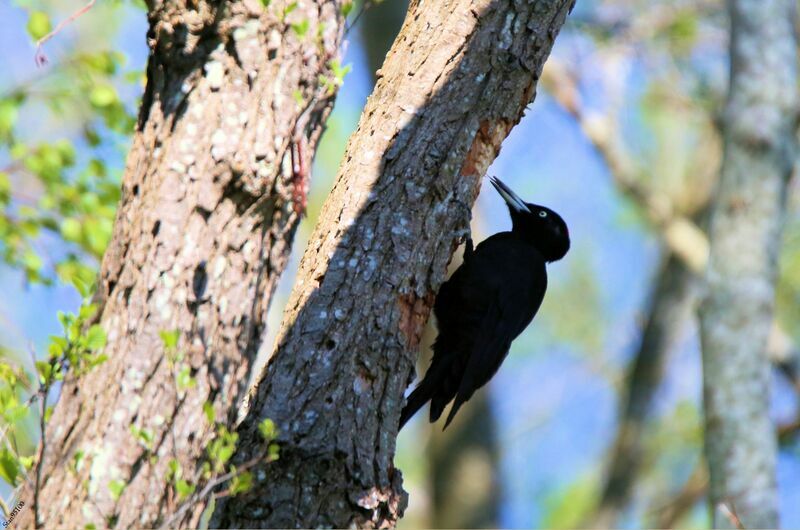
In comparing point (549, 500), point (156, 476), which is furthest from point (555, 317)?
point (156, 476)

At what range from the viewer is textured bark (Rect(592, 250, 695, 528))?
8914mm

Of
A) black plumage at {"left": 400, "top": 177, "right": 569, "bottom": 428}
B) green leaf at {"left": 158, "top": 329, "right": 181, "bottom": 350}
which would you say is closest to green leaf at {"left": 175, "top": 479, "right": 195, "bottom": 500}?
green leaf at {"left": 158, "top": 329, "right": 181, "bottom": 350}

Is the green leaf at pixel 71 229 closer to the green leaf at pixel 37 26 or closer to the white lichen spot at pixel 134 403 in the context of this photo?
the green leaf at pixel 37 26

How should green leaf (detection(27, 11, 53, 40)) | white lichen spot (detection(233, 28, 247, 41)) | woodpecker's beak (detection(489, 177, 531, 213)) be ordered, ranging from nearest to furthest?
white lichen spot (detection(233, 28, 247, 41))
green leaf (detection(27, 11, 53, 40))
woodpecker's beak (detection(489, 177, 531, 213))

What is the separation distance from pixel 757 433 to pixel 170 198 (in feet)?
9.53

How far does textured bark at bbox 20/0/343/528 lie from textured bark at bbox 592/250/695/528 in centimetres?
678

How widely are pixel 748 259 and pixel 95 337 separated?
3202mm

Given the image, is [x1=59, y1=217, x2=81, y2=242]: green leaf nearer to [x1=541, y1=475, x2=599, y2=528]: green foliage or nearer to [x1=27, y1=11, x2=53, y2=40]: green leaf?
[x1=27, y1=11, x2=53, y2=40]: green leaf

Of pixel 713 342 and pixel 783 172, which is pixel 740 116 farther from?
pixel 713 342

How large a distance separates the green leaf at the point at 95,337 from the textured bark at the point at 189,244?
0.21 ft

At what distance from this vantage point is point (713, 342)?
434cm

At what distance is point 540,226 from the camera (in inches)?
218

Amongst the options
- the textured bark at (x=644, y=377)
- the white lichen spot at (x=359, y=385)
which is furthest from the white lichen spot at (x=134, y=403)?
the textured bark at (x=644, y=377)

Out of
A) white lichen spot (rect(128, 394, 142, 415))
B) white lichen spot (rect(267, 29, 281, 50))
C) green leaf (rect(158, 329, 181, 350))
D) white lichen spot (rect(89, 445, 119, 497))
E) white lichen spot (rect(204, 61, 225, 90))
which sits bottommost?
white lichen spot (rect(89, 445, 119, 497))
